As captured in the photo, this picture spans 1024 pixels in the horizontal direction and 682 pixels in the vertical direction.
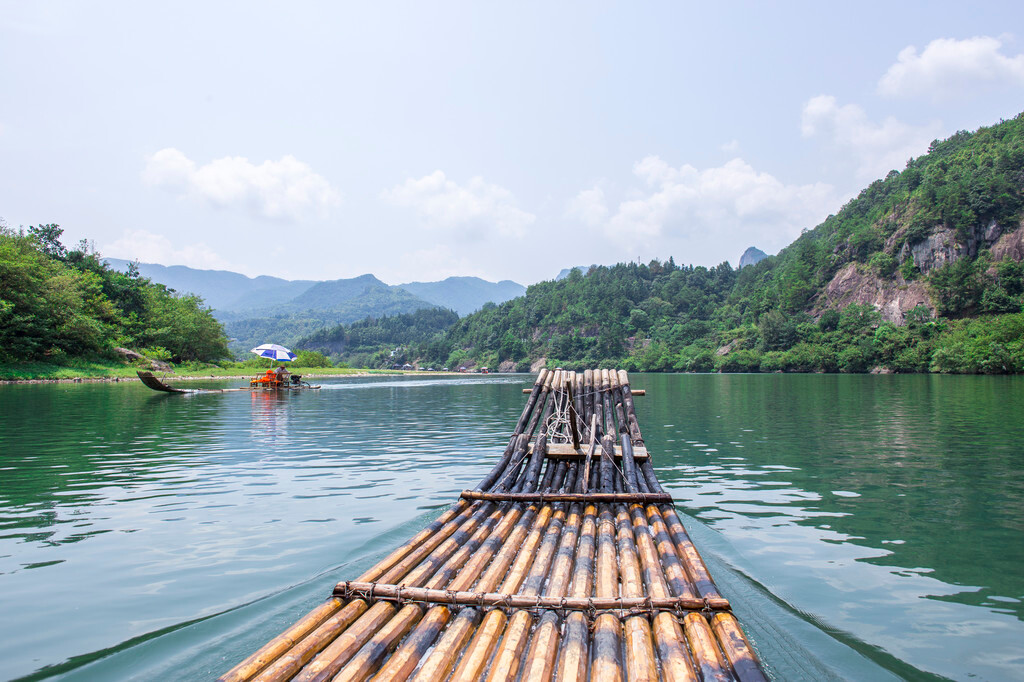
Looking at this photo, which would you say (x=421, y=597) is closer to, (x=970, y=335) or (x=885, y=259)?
(x=970, y=335)

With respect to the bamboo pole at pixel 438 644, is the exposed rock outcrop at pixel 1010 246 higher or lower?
higher

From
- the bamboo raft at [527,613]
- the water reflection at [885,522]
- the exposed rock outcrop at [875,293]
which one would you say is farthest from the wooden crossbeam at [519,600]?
the exposed rock outcrop at [875,293]

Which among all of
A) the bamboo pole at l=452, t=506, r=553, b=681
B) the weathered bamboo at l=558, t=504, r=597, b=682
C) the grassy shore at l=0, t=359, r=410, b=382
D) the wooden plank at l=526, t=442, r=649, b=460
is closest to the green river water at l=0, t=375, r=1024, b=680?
the wooden plank at l=526, t=442, r=649, b=460

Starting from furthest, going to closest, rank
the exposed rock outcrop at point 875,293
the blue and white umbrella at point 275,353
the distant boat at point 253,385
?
the exposed rock outcrop at point 875,293 < the blue and white umbrella at point 275,353 < the distant boat at point 253,385

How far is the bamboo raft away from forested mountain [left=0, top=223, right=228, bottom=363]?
66662 millimetres

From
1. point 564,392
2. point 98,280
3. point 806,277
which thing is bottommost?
point 564,392

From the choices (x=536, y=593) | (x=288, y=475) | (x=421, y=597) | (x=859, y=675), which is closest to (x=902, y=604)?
(x=859, y=675)

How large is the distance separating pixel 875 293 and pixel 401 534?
478ft

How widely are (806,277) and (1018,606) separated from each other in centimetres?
16579

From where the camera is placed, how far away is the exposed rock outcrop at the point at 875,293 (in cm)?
11431

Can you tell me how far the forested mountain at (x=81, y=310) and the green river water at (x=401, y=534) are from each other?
147 ft

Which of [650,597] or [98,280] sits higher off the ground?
[98,280]

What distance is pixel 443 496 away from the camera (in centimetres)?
1305

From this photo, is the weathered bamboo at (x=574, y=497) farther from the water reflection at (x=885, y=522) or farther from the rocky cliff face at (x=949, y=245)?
the rocky cliff face at (x=949, y=245)
